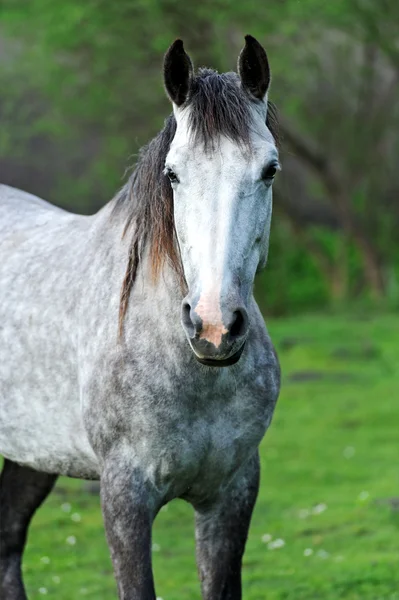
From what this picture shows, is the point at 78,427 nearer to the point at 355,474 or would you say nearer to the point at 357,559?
the point at 357,559

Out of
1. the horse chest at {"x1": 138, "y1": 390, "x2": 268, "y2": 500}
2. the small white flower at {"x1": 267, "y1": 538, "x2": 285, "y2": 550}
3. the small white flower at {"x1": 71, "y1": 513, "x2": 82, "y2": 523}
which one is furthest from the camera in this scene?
the small white flower at {"x1": 71, "y1": 513, "x2": 82, "y2": 523}

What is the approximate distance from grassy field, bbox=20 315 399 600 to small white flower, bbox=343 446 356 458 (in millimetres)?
16

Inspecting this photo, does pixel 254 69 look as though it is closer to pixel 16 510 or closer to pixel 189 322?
pixel 189 322

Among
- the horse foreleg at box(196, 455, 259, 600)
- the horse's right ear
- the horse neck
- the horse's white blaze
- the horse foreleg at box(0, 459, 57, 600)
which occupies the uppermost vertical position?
the horse's right ear

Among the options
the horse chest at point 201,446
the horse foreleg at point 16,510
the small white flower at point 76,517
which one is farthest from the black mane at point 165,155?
the small white flower at point 76,517

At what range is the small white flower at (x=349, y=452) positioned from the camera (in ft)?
35.8

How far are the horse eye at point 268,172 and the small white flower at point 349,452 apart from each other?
743 centimetres

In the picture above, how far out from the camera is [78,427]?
14.4ft

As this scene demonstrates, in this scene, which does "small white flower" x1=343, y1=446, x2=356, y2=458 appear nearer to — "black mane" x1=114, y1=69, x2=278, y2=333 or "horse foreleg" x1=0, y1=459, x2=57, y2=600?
"horse foreleg" x1=0, y1=459, x2=57, y2=600

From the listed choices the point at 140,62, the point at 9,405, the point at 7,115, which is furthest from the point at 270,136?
the point at 7,115

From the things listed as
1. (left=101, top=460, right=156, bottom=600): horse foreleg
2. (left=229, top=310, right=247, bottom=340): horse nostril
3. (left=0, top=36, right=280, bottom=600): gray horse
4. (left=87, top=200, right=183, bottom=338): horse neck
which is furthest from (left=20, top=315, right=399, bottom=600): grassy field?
(left=229, top=310, right=247, bottom=340): horse nostril

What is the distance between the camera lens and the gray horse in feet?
12.0

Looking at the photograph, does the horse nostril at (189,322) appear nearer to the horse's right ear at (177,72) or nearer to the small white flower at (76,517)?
the horse's right ear at (177,72)

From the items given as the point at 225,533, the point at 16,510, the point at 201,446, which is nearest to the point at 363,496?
the point at 16,510
